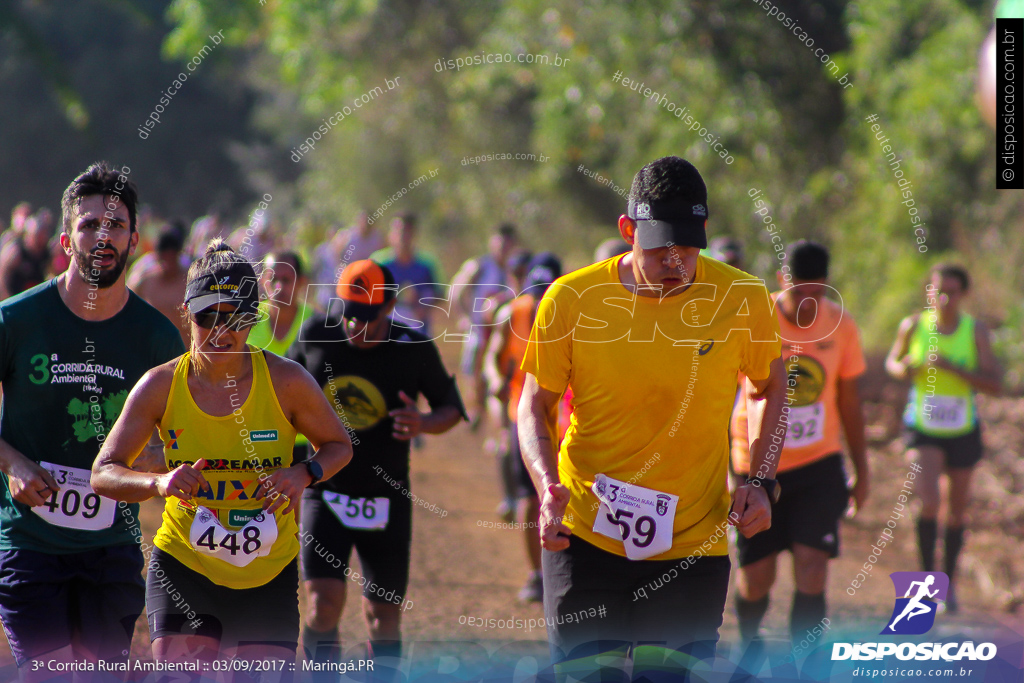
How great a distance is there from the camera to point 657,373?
356 centimetres

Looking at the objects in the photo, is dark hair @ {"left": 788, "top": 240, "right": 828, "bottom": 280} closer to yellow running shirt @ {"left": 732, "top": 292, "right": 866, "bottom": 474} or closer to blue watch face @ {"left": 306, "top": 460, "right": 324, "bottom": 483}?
yellow running shirt @ {"left": 732, "top": 292, "right": 866, "bottom": 474}

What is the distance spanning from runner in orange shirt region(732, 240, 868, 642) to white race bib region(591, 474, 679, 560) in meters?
1.97

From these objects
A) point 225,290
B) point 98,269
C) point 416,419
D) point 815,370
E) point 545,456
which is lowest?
point 545,456

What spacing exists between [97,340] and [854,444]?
150 inches

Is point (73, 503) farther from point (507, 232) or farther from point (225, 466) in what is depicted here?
point (507, 232)

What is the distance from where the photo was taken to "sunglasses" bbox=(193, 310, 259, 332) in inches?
141

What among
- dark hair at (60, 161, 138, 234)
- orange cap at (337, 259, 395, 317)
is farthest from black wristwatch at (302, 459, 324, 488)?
orange cap at (337, 259, 395, 317)

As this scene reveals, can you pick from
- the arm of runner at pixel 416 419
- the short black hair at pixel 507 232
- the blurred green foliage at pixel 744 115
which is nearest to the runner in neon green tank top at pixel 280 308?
the arm of runner at pixel 416 419

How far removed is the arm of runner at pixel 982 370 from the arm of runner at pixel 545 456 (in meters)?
4.47

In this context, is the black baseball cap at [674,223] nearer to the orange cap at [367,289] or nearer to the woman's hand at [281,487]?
the woman's hand at [281,487]

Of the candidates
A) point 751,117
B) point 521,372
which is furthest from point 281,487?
point 751,117

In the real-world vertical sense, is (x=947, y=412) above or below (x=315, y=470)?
above

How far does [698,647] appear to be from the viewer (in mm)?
3576

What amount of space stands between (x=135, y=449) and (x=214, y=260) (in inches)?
28.5
